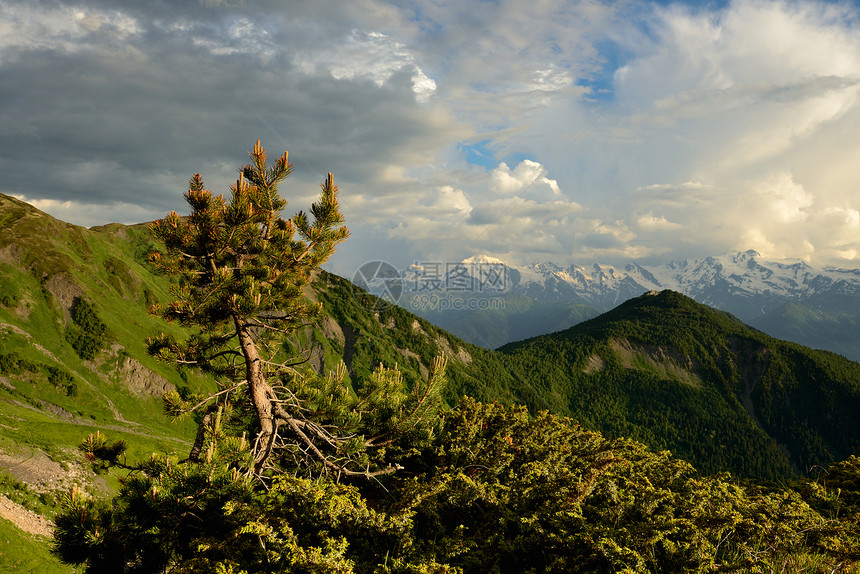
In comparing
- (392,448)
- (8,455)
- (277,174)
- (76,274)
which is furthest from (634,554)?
(76,274)

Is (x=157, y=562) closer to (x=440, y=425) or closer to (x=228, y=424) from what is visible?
(x=228, y=424)

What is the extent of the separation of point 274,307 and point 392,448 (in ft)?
20.2

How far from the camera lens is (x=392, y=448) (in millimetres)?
12500

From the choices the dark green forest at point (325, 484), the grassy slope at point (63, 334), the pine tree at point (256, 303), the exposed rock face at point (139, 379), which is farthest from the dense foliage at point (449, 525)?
the exposed rock face at point (139, 379)

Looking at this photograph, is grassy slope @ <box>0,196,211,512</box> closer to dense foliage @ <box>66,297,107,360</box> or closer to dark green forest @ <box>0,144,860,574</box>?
dense foliage @ <box>66,297,107,360</box>

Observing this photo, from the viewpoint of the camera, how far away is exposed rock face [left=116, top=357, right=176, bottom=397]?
95125 mm

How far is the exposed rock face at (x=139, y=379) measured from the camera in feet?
312

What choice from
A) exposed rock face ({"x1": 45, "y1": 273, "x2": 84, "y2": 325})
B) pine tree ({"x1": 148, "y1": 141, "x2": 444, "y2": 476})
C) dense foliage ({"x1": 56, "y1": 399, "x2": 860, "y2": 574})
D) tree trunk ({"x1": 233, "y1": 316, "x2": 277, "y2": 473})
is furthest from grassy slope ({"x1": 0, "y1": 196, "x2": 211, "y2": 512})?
dense foliage ({"x1": 56, "y1": 399, "x2": 860, "y2": 574})

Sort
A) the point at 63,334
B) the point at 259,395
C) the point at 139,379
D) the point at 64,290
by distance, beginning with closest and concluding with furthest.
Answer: the point at 259,395, the point at 63,334, the point at 139,379, the point at 64,290

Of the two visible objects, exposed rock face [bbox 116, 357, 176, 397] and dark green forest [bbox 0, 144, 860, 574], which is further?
exposed rock face [bbox 116, 357, 176, 397]

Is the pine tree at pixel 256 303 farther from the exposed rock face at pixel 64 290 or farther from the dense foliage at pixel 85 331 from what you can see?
the exposed rock face at pixel 64 290

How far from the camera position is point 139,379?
318 ft

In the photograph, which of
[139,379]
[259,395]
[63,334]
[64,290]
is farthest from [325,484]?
[64,290]

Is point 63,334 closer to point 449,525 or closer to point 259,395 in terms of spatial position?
point 259,395
